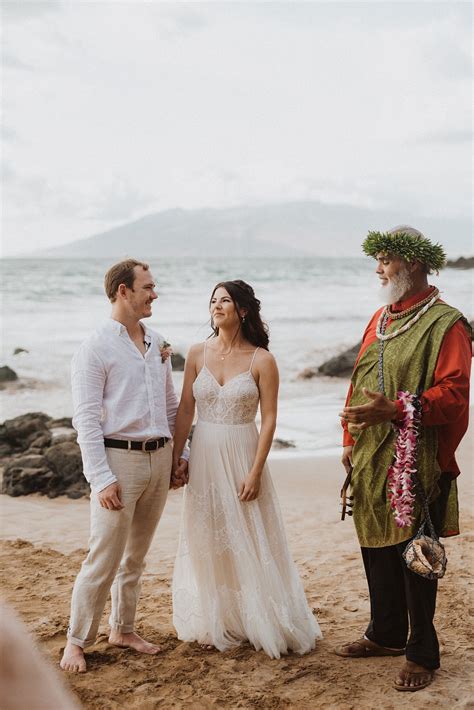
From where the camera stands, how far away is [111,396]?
410cm

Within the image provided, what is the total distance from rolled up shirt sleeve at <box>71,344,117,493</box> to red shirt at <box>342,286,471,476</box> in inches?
57.8

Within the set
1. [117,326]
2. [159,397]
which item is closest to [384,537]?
[159,397]

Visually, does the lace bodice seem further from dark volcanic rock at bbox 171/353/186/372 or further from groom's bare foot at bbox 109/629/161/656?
dark volcanic rock at bbox 171/353/186/372

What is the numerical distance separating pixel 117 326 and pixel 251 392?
2.62ft

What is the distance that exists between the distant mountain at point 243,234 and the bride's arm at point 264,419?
73.1 metres

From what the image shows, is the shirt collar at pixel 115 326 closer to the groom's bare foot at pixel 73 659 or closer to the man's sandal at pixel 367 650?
the groom's bare foot at pixel 73 659

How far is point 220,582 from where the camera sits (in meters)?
4.44

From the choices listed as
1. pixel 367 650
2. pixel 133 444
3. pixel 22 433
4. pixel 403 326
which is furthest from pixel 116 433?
pixel 22 433

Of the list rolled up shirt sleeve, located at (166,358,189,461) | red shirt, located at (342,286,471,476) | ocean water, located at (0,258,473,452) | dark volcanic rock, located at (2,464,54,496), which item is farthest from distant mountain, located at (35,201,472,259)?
red shirt, located at (342,286,471,476)

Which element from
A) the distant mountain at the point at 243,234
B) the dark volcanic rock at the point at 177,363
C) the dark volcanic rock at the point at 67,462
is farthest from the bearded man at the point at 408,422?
the distant mountain at the point at 243,234

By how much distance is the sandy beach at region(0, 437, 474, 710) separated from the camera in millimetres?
3896

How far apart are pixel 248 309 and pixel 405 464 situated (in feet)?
3.91

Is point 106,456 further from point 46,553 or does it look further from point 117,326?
point 46,553

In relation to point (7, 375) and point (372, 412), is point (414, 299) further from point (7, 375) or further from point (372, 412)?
point (7, 375)
